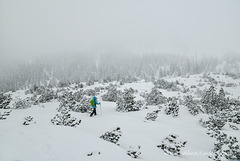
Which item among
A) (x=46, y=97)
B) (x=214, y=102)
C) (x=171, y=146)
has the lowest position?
(x=214, y=102)

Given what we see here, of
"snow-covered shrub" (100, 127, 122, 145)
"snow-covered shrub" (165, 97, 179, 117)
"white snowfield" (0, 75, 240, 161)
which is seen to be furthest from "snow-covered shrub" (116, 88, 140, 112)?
"snow-covered shrub" (100, 127, 122, 145)

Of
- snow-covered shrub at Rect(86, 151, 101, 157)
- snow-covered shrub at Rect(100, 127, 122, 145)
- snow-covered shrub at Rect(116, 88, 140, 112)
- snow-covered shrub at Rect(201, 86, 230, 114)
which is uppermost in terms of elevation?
snow-covered shrub at Rect(86, 151, 101, 157)

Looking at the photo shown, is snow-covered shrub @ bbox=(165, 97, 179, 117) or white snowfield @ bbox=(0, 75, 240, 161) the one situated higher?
white snowfield @ bbox=(0, 75, 240, 161)

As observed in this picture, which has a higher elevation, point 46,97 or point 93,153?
point 93,153

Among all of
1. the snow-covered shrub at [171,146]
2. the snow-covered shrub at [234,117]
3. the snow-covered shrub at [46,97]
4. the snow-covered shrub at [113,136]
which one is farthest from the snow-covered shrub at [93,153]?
the snow-covered shrub at [46,97]

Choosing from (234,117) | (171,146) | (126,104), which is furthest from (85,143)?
(234,117)

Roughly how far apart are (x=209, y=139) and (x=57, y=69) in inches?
7201

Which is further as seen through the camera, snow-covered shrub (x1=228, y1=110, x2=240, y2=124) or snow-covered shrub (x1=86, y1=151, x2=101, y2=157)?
snow-covered shrub (x1=228, y1=110, x2=240, y2=124)

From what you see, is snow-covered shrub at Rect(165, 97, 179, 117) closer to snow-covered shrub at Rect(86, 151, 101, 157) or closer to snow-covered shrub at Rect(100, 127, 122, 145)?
snow-covered shrub at Rect(100, 127, 122, 145)

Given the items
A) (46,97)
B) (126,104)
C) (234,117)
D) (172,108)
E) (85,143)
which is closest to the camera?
(85,143)

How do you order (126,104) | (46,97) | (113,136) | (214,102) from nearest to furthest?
(113,136)
(126,104)
(214,102)
(46,97)

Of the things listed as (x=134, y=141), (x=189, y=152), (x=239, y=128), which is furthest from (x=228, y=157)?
(x=239, y=128)

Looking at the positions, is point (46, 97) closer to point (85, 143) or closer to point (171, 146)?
point (85, 143)

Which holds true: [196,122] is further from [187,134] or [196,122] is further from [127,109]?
[127,109]
